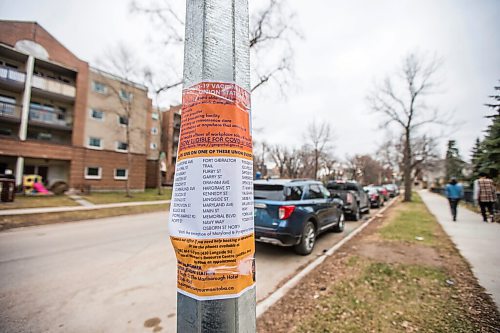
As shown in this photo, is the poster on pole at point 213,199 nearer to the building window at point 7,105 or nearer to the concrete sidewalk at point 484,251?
the concrete sidewalk at point 484,251

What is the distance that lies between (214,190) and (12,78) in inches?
137

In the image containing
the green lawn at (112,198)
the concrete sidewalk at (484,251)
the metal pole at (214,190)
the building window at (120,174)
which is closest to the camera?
the metal pole at (214,190)

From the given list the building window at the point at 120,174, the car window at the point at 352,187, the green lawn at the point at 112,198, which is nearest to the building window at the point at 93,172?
the building window at the point at 120,174

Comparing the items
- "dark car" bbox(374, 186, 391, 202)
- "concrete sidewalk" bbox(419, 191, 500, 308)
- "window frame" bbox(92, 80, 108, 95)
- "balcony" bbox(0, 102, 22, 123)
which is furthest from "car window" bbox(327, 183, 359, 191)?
"window frame" bbox(92, 80, 108, 95)

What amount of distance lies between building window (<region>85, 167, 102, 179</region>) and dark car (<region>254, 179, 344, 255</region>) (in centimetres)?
2276

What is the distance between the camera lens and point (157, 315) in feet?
9.84

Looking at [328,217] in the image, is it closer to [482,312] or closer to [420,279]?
[420,279]

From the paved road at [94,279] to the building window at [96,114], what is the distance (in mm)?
19048

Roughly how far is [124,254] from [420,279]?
19.9 ft

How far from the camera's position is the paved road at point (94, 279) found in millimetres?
2891

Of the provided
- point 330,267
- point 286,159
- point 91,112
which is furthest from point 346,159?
point 330,267

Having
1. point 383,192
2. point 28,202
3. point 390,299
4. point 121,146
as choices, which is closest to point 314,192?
point 390,299

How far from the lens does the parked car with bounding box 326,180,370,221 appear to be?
414 inches

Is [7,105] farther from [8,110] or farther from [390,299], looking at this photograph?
[390,299]
